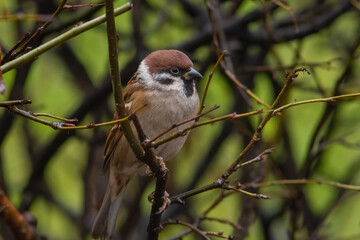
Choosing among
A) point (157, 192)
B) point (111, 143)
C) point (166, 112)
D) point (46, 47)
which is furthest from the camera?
point (111, 143)

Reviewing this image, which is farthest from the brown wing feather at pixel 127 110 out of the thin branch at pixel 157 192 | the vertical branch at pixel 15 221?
the vertical branch at pixel 15 221

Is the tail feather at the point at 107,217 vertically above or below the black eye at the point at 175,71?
below

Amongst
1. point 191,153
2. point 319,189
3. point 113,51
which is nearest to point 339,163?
point 319,189

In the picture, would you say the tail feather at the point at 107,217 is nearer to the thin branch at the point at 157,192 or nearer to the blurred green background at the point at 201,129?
the blurred green background at the point at 201,129

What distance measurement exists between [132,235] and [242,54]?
1.56 metres

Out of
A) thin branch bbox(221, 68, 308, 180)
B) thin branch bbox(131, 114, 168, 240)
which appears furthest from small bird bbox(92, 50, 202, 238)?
thin branch bbox(221, 68, 308, 180)

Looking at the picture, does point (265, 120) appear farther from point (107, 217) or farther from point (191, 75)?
point (107, 217)

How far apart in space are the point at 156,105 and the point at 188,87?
0.77 feet

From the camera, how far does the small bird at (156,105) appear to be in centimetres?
344

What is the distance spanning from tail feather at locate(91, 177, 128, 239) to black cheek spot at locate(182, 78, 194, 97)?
2.85 feet

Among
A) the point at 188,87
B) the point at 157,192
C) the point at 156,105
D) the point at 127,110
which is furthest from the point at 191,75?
the point at 157,192

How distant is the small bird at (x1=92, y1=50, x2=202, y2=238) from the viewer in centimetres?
344

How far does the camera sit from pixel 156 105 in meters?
3.47

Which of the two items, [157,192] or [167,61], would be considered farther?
[167,61]
